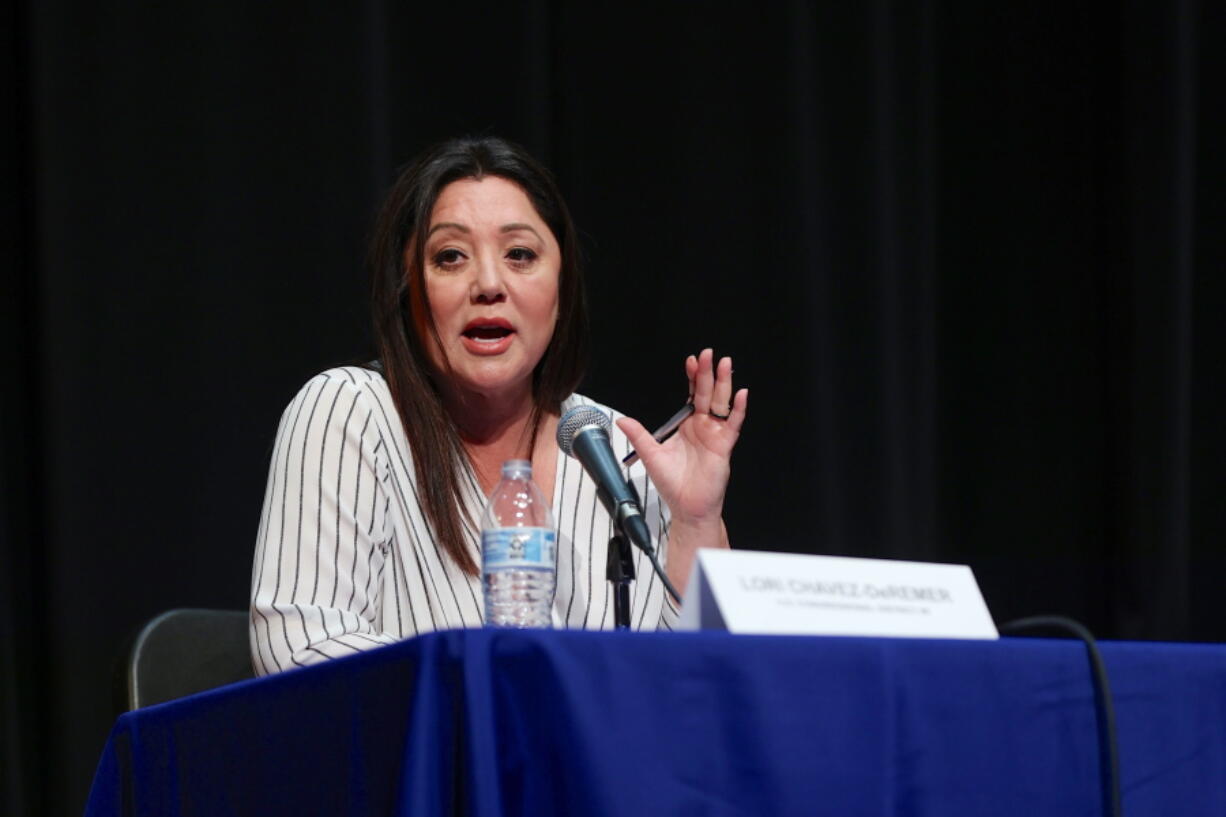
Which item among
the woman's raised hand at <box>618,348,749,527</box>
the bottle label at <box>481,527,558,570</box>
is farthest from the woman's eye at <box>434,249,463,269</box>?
the bottle label at <box>481,527,558,570</box>

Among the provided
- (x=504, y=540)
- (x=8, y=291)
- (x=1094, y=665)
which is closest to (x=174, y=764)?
(x=504, y=540)

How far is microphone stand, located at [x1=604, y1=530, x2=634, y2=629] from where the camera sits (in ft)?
4.32

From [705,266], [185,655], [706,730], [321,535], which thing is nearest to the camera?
[706,730]

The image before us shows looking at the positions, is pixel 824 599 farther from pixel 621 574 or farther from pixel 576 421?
pixel 576 421

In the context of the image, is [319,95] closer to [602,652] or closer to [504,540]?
[504,540]

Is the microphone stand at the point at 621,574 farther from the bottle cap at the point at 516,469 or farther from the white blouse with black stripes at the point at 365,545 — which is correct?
the white blouse with black stripes at the point at 365,545

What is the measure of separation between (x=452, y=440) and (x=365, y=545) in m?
0.27

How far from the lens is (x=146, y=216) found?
2.37 meters

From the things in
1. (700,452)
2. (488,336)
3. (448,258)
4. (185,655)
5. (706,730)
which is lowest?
(185,655)

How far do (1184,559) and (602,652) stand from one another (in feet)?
7.48

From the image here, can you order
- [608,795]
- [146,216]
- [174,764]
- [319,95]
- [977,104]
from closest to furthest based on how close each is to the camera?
[608,795] < [174,764] < [146,216] < [319,95] < [977,104]

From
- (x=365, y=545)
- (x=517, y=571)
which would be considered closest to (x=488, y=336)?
(x=365, y=545)

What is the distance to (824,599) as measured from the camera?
3.57 feet

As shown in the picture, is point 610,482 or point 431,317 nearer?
point 610,482
